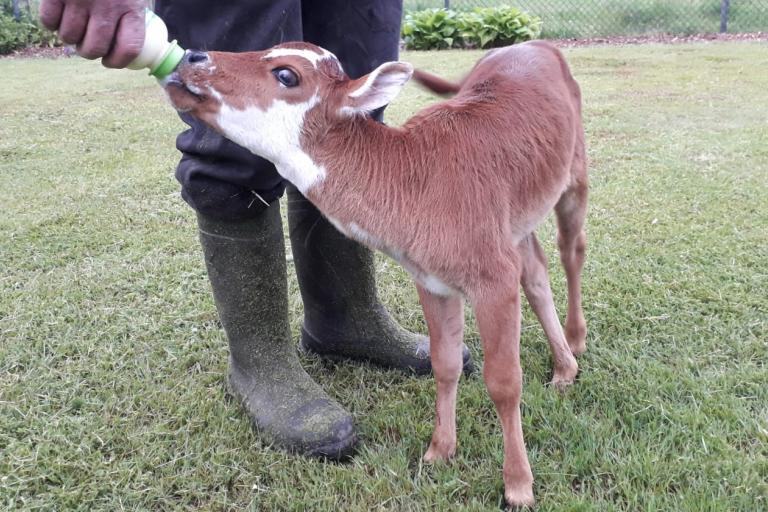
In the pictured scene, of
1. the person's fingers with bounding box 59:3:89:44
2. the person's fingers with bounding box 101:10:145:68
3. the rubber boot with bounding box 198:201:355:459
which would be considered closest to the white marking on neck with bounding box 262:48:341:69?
the person's fingers with bounding box 101:10:145:68

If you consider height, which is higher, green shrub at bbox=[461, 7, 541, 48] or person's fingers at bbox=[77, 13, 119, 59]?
person's fingers at bbox=[77, 13, 119, 59]

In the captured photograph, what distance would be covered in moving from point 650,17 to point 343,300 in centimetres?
1371

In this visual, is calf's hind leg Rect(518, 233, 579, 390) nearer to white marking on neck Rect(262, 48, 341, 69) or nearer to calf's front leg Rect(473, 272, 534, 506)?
calf's front leg Rect(473, 272, 534, 506)

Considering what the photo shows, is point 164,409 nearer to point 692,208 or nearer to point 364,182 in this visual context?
point 364,182

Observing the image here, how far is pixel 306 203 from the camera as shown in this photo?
8.74ft

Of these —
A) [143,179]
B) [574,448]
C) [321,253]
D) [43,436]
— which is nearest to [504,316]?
[574,448]

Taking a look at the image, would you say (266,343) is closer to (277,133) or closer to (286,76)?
(277,133)

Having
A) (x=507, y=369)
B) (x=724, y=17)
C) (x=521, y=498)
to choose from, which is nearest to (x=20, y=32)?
(x=724, y=17)

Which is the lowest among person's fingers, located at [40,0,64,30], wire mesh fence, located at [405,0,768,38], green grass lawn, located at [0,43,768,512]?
wire mesh fence, located at [405,0,768,38]

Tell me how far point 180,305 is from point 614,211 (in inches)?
96.6

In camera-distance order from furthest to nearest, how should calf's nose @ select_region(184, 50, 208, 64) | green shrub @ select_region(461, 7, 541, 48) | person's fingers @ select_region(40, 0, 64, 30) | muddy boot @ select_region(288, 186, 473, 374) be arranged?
green shrub @ select_region(461, 7, 541, 48), muddy boot @ select_region(288, 186, 473, 374), calf's nose @ select_region(184, 50, 208, 64), person's fingers @ select_region(40, 0, 64, 30)

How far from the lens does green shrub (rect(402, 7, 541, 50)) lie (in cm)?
1291

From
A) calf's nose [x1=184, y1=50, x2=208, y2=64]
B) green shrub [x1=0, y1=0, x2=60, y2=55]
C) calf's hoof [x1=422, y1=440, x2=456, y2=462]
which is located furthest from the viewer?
green shrub [x1=0, y1=0, x2=60, y2=55]

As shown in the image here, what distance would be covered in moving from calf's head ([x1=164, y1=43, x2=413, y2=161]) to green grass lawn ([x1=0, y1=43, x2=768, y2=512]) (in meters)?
0.99
